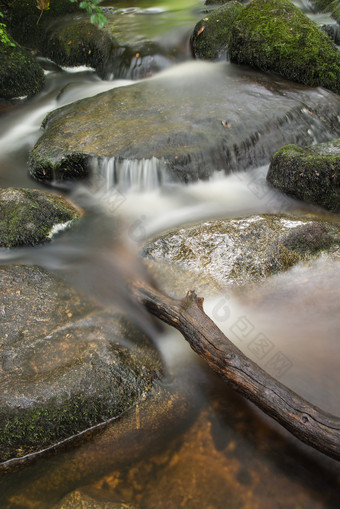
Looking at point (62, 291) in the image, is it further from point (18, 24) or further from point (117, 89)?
point (18, 24)

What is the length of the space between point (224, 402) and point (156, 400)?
55cm

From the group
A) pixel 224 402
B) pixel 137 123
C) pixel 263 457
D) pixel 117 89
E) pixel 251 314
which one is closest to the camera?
pixel 263 457

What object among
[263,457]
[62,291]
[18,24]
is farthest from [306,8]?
[263,457]

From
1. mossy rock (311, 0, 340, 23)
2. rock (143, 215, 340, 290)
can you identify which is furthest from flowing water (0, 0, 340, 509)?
mossy rock (311, 0, 340, 23)

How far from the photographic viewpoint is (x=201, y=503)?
102 inches

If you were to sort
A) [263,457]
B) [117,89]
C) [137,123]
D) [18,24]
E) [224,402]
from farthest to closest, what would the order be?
[18,24], [117,89], [137,123], [224,402], [263,457]

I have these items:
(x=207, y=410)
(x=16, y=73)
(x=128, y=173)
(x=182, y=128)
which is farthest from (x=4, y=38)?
(x=207, y=410)

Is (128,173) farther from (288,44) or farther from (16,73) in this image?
(16,73)

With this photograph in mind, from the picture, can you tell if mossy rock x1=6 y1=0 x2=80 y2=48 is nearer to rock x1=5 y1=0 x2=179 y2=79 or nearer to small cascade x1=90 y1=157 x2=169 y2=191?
rock x1=5 y1=0 x2=179 y2=79

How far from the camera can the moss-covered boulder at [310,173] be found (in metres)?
5.01

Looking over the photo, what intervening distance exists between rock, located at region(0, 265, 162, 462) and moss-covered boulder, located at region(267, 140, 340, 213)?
3.10 meters

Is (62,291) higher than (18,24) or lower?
lower

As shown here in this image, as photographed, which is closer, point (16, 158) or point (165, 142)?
point (165, 142)

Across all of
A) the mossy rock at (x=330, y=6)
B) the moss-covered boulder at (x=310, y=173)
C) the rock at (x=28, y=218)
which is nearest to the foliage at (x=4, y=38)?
the rock at (x=28, y=218)
